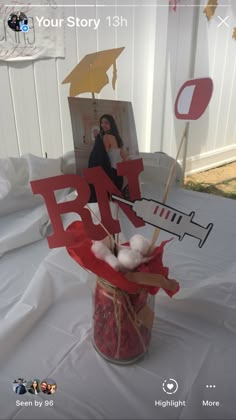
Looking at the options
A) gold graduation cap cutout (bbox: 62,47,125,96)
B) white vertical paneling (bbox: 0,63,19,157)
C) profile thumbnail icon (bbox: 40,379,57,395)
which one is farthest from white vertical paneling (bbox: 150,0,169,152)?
profile thumbnail icon (bbox: 40,379,57,395)

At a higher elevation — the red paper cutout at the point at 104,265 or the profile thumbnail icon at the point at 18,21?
the profile thumbnail icon at the point at 18,21

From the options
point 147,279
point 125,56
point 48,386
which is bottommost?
point 48,386

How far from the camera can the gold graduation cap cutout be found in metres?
0.53

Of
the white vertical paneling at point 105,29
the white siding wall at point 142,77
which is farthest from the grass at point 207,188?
the white vertical paneling at point 105,29

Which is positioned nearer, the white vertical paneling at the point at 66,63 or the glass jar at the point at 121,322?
the glass jar at the point at 121,322

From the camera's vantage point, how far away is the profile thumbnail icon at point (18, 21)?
1.33 m

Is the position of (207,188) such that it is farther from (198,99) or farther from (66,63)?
(198,99)

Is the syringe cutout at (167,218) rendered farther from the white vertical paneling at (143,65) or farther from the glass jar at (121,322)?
the white vertical paneling at (143,65)

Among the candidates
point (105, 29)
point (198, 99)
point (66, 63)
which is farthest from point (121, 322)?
point (105, 29)

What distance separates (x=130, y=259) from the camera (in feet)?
1.26

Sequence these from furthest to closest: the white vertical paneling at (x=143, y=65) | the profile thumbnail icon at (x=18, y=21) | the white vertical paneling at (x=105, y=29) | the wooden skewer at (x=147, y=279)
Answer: the white vertical paneling at (x=143, y=65) → the white vertical paneling at (x=105, y=29) → the profile thumbnail icon at (x=18, y=21) → the wooden skewer at (x=147, y=279)

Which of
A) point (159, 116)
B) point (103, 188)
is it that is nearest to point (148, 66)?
point (159, 116)

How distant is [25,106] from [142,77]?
2.48 ft

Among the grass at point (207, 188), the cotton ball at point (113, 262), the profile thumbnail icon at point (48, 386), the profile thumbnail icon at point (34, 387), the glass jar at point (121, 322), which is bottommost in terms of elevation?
the grass at point (207, 188)
